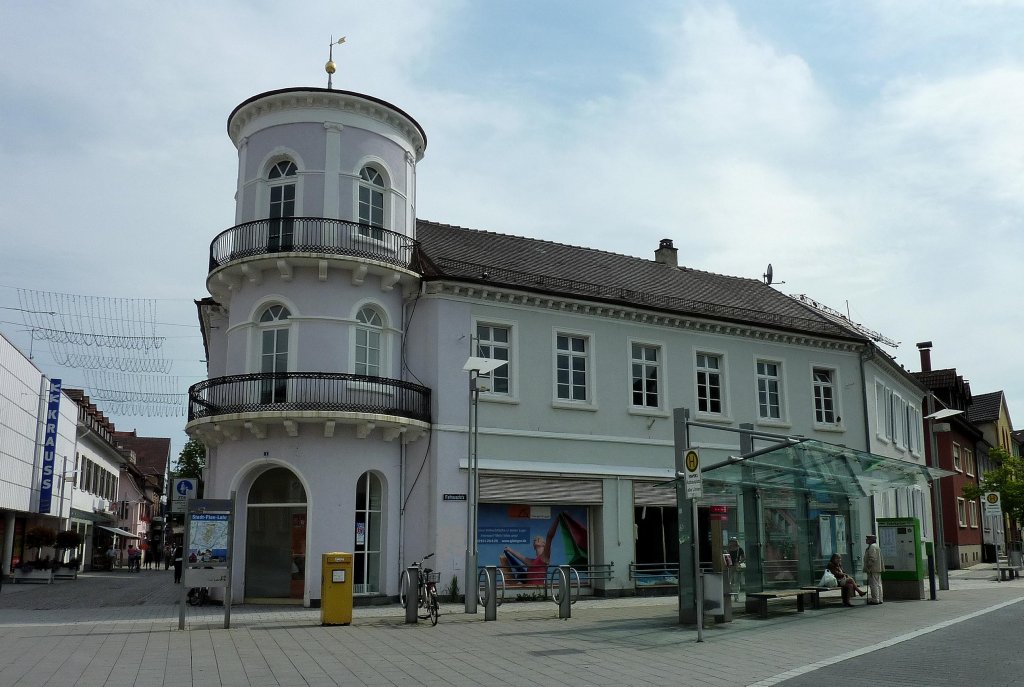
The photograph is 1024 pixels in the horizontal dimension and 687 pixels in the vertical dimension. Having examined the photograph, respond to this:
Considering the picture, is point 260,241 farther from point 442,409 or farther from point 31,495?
point 31,495

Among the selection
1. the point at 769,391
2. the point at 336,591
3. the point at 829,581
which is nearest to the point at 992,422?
the point at 769,391

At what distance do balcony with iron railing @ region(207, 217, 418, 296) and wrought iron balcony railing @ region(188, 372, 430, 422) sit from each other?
7.88 feet

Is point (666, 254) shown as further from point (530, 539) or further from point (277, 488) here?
point (277, 488)

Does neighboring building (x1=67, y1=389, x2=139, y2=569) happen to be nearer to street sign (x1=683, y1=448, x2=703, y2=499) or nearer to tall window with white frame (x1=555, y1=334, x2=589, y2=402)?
tall window with white frame (x1=555, y1=334, x2=589, y2=402)

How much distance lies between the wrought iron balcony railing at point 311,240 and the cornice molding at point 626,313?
1426 millimetres

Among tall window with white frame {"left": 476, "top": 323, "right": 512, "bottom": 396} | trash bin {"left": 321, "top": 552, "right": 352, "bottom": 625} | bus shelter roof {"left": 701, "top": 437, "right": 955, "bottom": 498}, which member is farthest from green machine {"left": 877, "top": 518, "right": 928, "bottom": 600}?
trash bin {"left": 321, "top": 552, "right": 352, "bottom": 625}

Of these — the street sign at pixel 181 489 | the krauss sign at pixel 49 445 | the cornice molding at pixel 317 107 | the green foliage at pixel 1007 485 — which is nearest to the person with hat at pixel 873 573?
the street sign at pixel 181 489

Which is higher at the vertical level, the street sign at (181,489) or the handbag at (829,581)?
the street sign at (181,489)

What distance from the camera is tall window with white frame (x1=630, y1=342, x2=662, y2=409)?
85.3 ft

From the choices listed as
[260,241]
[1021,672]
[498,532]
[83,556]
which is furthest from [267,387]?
[83,556]

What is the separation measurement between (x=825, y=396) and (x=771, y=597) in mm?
13353

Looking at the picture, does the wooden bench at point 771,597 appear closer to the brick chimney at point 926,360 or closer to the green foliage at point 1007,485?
the green foliage at point 1007,485

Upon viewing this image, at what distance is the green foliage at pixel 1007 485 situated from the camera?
40156 mm

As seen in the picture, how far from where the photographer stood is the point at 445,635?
15367 millimetres
